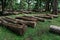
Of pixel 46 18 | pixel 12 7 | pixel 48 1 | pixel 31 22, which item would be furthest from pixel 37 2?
pixel 31 22

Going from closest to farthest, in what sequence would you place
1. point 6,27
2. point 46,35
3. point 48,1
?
point 46,35, point 6,27, point 48,1

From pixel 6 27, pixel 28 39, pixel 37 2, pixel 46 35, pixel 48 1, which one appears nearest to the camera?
pixel 28 39

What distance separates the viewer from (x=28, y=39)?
660 cm

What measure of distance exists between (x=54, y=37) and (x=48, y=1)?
8.75 metres

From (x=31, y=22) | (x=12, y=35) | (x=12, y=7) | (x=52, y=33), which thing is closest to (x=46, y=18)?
(x=31, y=22)

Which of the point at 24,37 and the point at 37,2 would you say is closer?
the point at 24,37

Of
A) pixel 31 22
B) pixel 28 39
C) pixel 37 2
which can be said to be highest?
pixel 37 2

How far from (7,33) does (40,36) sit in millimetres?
1502

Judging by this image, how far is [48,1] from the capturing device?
15195mm

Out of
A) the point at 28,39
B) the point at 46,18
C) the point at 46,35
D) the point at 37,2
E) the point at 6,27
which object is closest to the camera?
the point at 28,39

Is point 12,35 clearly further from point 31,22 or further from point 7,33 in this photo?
point 31,22

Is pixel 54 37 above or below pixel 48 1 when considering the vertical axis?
below

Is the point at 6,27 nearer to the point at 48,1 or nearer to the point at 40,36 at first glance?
the point at 40,36

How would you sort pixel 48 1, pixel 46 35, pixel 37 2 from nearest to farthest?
pixel 46 35 → pixel 48 1 → pixel 37 2
